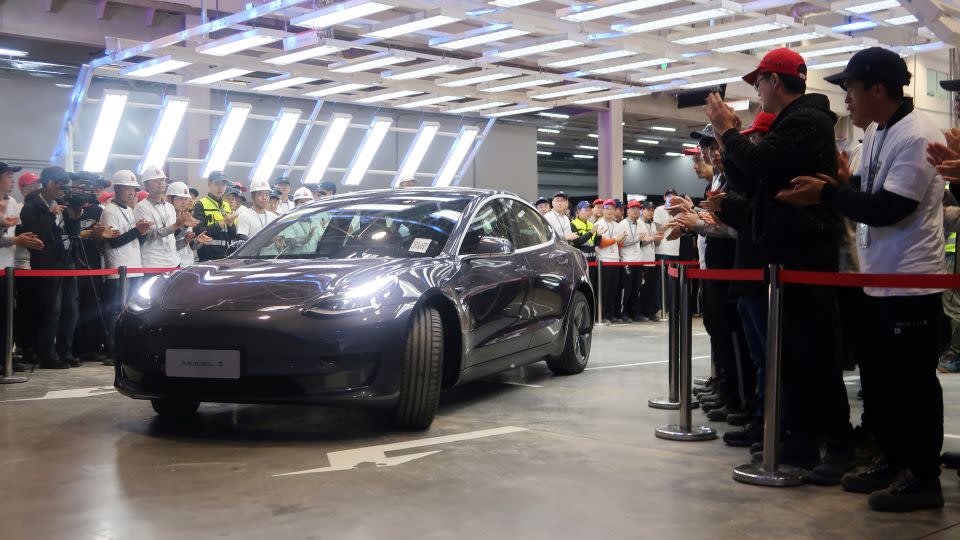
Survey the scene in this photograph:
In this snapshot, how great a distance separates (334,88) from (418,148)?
4.22 m

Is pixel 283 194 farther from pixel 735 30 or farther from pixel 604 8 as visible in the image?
pixel 735 30

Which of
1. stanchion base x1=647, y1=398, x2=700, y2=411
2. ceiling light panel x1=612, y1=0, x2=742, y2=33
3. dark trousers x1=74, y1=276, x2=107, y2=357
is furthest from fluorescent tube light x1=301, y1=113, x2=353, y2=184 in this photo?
stanchion base x1=647, y1=398, x2=700, y2=411

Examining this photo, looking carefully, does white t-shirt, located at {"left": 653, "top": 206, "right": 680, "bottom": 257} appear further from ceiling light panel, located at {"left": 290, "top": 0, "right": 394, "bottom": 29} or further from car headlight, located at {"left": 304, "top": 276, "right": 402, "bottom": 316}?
car headlight, located at {"left": 304, "top": 276, "right": 402, "bottom": 316}

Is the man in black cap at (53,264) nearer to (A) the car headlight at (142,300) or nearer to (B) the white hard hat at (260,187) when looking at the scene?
(B) the white hard hat at (260,187)

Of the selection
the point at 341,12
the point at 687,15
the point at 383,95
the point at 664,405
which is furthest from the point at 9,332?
the point at 383,95

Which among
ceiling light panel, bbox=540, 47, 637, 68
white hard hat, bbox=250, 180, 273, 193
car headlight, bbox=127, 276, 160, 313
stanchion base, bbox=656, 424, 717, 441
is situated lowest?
stanchion base, bbox=656, 424, 717, 441

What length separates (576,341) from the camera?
7766 millimetres

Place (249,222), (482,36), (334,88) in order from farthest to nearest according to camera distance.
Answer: (334,88) → (482,36) → (249,222)

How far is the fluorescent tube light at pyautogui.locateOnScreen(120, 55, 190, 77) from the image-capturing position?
14.0 meters

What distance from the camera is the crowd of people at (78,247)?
861 centimetres

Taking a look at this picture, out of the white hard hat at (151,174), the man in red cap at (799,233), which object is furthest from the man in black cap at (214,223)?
the man in red cap at (799,233)

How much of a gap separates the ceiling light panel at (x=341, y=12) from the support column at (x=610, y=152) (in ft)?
38.5

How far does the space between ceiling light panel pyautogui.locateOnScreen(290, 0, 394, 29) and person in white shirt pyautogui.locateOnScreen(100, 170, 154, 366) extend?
3308 mm

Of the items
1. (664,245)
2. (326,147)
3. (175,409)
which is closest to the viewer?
(175,409)
